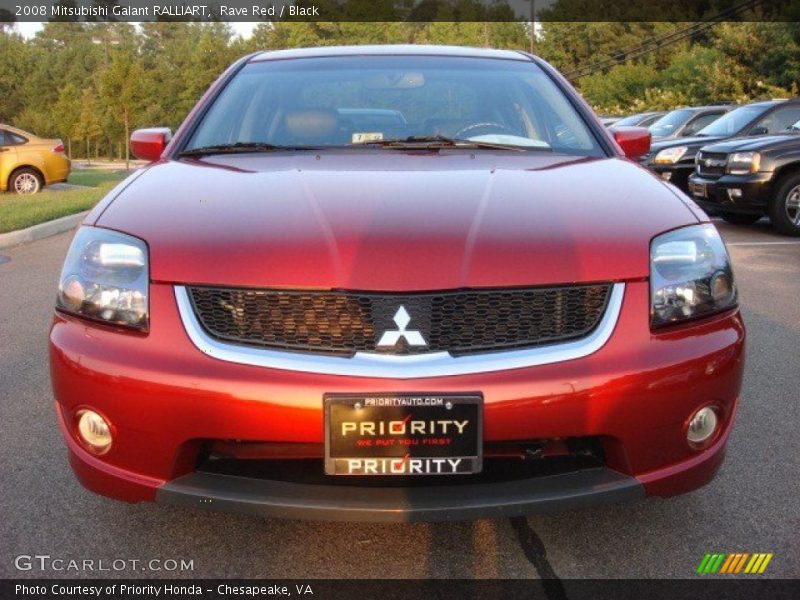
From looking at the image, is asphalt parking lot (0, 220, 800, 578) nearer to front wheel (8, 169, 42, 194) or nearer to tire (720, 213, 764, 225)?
tire (720, 213, 764, 225)

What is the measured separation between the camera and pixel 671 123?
17.0 meters

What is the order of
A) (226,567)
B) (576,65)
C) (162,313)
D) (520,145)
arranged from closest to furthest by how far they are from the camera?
(162,313) → (226,567) → (520,145) → (576,65)

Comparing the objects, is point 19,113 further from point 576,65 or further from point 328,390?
point 328,390

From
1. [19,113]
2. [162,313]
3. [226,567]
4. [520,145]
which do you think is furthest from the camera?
[19,113]

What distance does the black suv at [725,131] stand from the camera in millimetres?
12250

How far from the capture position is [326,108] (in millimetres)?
3539

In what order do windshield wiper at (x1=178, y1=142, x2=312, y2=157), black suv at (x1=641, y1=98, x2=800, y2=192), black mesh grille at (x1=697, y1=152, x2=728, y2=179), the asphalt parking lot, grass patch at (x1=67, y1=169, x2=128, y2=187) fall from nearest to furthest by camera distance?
the asphalt parking lot → windshield wiper at (x1=178, y1=142, x2=312, y2=157) → black mesh grille at (x1=697, y1=152, x2=728, y2=179) → black suv at (x1=641, y1=98, x2=800, y2=192) → grass patch at (x1=67, y1=169, x2=128, y2=187)

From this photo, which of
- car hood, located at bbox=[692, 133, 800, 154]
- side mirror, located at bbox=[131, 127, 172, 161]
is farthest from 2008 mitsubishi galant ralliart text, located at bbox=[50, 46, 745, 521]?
car hood, located at bbox=[692, 133, 800, 154]

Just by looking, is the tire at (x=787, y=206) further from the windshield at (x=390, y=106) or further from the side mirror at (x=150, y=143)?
the side mirror at (x=150, y=143)

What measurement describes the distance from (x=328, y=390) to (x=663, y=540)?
1.15 metres

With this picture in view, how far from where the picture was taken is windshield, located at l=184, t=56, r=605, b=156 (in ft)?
11.2

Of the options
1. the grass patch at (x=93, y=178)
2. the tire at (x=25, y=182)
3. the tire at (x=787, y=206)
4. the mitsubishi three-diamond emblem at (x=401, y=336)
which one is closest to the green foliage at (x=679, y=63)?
the grass patch at (x=93, y=178)

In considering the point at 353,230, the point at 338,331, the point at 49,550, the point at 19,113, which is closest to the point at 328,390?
the point at 338,331

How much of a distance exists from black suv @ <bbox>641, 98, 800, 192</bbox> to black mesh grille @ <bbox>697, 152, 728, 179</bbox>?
54.0 inches
